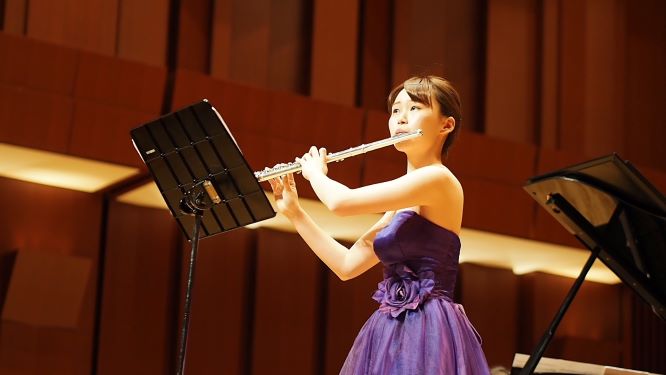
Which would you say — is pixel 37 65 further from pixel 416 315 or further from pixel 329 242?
pixel 416 315

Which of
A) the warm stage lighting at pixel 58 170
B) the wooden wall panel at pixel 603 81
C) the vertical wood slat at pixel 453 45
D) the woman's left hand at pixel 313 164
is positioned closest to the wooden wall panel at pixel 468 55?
the vertical wood slat at pixel 453 45

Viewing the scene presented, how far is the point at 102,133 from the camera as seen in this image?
15.7ft

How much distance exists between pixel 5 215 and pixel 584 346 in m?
3.57

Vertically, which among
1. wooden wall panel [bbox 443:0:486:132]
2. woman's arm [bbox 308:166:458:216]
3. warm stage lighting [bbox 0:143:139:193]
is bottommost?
woman's arm [bbox 308:166:458:216]

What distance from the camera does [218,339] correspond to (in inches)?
217

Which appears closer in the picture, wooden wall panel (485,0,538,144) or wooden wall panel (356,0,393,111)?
wooden wall panel (356,0,393,111)

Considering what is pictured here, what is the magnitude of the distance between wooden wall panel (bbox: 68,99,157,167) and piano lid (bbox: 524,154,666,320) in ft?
7.35

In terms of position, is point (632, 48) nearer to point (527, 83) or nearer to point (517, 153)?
point (527, 83)

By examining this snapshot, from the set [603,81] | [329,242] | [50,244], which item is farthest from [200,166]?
[603,81]

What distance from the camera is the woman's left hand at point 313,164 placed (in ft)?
9.24

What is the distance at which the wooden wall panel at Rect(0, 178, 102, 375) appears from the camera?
4941 millimetres

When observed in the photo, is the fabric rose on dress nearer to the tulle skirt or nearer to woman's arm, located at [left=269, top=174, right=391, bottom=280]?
the tulle skirt

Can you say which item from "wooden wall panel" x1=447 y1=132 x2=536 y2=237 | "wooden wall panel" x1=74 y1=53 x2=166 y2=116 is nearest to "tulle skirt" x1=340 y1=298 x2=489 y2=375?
"wooden wall panel" x1=74 y1=53 x2=166 y2=116

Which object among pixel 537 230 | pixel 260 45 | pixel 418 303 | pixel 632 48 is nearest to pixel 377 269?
pixel 537 230
